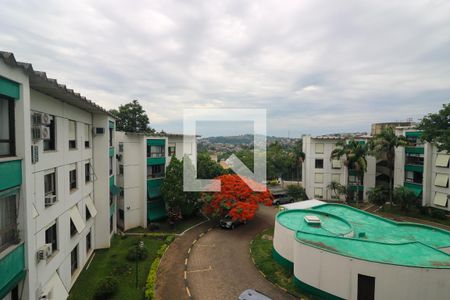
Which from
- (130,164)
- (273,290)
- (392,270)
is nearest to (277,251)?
(273,290)

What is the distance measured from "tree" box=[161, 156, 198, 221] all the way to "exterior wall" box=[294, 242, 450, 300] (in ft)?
48.3

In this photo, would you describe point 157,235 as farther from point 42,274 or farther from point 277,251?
point 42,274

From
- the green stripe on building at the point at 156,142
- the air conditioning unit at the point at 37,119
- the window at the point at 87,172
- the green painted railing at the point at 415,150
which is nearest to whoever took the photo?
the air conditioning unit at the point at 37,119

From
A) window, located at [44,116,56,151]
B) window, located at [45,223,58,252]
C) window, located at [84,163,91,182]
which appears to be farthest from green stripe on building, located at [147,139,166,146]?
window, located at [45,223,58,252]

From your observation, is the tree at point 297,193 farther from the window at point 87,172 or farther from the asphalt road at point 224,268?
the window at point 87,172

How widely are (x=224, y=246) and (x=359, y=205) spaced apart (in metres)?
23.6

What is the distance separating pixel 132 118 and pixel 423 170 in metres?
46.5

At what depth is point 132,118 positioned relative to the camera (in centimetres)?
4756

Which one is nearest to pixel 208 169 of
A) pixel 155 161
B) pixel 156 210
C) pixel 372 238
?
pixel 155 161

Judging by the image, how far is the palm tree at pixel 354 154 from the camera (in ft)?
110

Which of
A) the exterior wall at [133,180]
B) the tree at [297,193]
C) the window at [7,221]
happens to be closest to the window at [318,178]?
the tree at [297,193]

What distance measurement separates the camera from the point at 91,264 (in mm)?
17578

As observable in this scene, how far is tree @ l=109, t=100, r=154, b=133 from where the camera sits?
4681 cm

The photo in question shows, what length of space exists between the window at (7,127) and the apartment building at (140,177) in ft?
58.2
